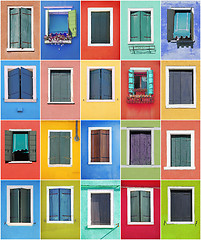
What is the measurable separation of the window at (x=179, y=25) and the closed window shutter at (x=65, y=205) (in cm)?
909

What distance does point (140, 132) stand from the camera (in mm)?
12305

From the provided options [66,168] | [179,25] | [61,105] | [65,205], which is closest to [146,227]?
[65,205]

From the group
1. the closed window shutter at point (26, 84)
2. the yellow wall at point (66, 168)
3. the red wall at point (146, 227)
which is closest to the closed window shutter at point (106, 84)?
the yellow wall at point (66, 168)

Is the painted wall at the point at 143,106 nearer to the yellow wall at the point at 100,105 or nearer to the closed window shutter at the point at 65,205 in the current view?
the yellow wall at the point at 100,105

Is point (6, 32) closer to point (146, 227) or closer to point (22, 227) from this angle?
point (22, 227)

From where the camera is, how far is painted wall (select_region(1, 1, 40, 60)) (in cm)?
1223

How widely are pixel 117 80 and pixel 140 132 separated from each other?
2.81 m

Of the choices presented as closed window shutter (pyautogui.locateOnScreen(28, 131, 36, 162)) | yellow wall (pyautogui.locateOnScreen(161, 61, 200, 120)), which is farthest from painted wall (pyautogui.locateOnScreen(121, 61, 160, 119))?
closed window shutter (pyautogui.locateOnScreen(28, 131, 36, 162))

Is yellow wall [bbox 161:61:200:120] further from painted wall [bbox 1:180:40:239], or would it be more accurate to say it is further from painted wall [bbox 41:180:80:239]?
painted wall [bbox 1:180:40:239]

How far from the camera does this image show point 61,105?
12.2 m

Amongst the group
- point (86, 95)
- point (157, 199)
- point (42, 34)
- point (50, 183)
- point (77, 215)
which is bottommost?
point (77, 215)

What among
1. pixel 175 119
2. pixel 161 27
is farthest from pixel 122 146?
pixel 161 27

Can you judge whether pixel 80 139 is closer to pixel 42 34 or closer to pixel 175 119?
pixel 175 119

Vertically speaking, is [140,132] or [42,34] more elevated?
[42,34]
